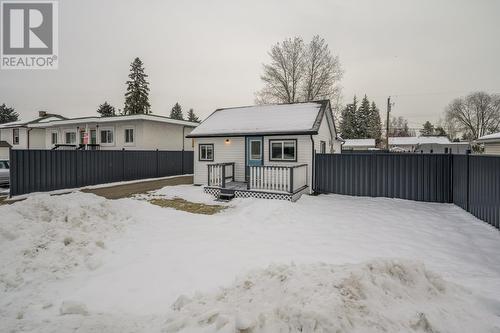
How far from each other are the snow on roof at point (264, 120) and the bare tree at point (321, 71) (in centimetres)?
1628

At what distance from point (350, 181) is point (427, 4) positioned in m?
11.8

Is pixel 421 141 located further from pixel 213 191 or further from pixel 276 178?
pixel 213 191

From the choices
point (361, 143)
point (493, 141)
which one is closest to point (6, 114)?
point (361, 143)

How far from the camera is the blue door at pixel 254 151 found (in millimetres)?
12930

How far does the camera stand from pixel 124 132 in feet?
71.2

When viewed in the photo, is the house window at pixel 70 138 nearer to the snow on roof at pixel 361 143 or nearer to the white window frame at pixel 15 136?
the white window frame at pixel 15 136

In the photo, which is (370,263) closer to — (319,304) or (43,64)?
(319,304)

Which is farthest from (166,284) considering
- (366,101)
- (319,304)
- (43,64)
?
(366,101)

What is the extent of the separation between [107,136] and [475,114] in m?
79.1

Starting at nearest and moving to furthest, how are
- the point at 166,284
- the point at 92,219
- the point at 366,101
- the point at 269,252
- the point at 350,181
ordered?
the point at 166,284 < the point at 269,252 < the point at 92,219 < the point at 350,181 < the point at 366,101

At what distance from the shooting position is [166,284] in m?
3.93

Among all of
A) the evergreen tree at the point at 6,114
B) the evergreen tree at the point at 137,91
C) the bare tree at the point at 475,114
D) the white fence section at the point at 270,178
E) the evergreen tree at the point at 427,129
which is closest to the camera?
the white fence section at the point at 270,178

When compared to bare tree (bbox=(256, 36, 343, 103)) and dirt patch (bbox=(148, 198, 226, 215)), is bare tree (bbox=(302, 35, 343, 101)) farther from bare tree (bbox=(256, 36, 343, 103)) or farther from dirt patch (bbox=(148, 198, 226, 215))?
dirt patch (bbox=(148, 198, 226, 215))

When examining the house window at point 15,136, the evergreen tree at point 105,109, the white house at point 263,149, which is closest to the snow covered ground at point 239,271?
the white house at point 263,149
